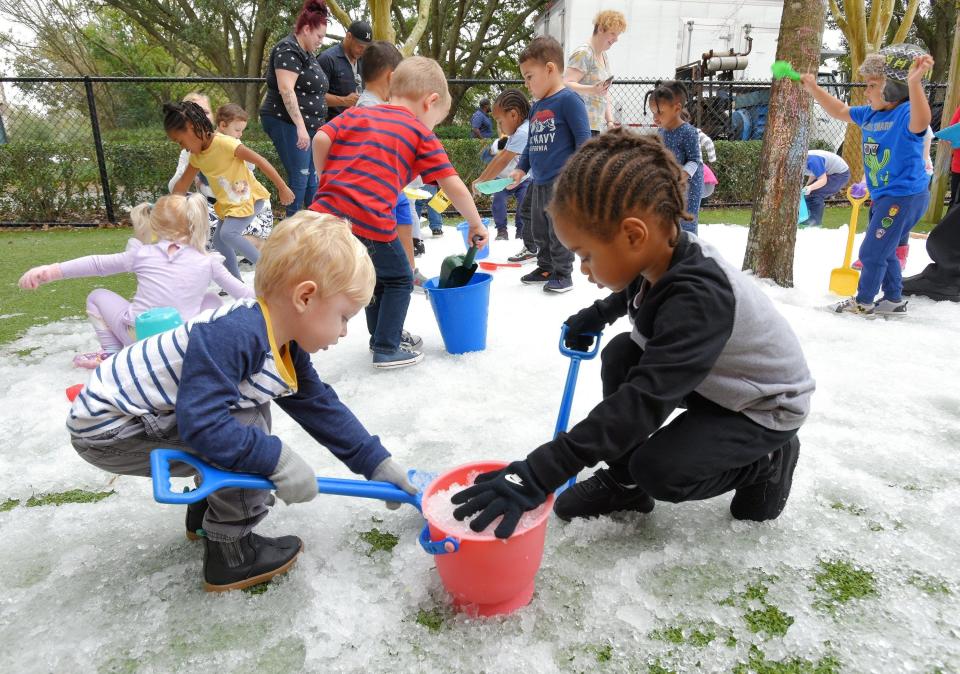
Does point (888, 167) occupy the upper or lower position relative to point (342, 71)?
lower

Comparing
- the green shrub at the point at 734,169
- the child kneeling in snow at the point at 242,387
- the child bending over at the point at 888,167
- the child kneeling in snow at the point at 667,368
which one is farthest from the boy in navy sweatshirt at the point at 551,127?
the green shrub at the point at 734,169

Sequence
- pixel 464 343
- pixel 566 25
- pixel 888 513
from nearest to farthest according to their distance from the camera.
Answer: pixel 888 513
pixel 464 343
pixel 566 25

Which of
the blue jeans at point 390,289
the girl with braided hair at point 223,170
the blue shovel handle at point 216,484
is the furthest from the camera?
the girl with braided hair at point 223,170

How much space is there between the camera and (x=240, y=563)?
1406mm

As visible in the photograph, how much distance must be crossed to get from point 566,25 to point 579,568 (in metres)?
13.9

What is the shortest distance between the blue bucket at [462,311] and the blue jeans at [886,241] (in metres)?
2.00

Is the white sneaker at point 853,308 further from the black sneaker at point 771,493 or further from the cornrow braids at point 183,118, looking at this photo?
the cornrow braids at point 183,118

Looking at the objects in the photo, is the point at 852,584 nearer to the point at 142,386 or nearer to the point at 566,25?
the point at 142,386

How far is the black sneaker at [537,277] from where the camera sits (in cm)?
413

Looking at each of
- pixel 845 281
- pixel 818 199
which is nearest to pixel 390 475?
pixel 845 281

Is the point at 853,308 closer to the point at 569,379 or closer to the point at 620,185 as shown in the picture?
the point at 569,379

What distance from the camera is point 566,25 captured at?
1338cm

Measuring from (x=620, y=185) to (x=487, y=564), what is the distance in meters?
0.76

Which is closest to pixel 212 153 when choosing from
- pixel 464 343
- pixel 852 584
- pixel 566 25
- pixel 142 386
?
pixel 464 343
